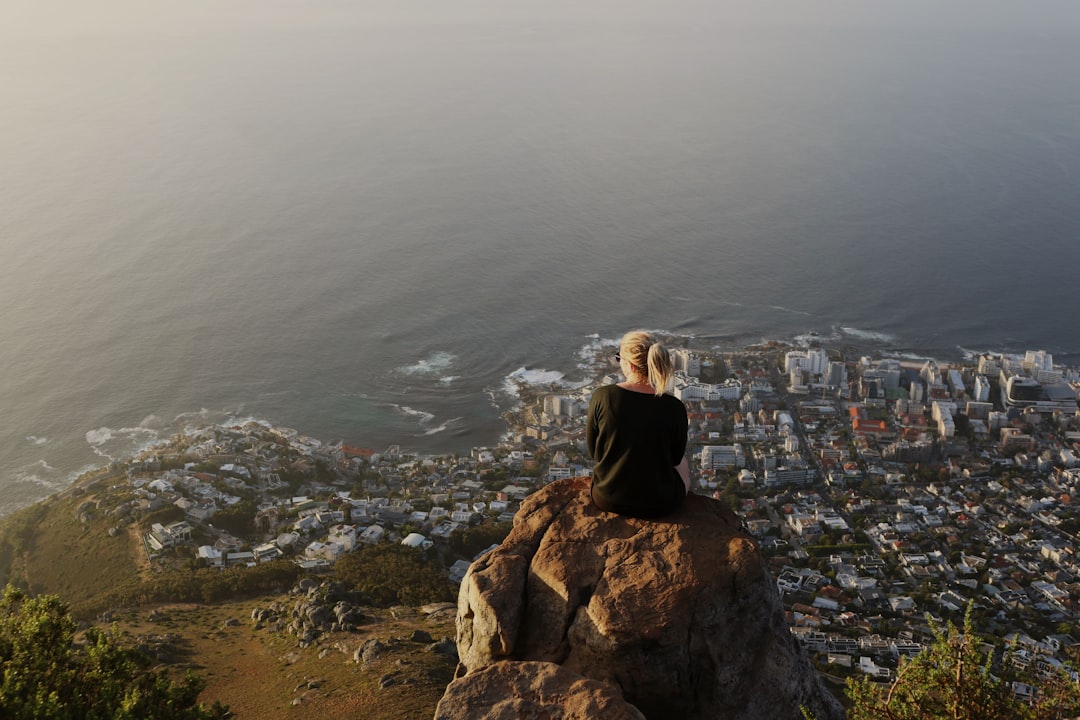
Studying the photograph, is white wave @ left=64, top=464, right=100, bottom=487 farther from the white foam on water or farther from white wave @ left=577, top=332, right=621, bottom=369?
white wave @ left=577, top=332, right=621, bottom=369

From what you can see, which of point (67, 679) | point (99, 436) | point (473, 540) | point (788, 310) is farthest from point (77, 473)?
point (788, 310)

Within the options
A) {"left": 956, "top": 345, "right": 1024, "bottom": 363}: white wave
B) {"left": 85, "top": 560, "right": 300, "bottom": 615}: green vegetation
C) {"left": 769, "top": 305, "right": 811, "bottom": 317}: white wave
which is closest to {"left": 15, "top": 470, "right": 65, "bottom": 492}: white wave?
{"left": 85, "top": 560, "right": 300, "bottom": 615}: green vegetation

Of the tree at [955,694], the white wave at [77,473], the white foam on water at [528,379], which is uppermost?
the tree at [955,694]

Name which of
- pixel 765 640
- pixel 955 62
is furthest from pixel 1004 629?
pixel 955 62

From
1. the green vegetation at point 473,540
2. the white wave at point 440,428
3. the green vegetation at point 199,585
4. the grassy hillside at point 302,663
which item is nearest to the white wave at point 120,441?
the white wave at point 440,428

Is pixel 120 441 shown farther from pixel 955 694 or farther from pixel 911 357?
pixel 955 694

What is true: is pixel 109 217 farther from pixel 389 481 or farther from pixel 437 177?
pixel 389 481

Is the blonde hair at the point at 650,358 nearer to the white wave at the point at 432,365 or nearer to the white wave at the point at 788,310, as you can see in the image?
the white wave at the point at 432,365
